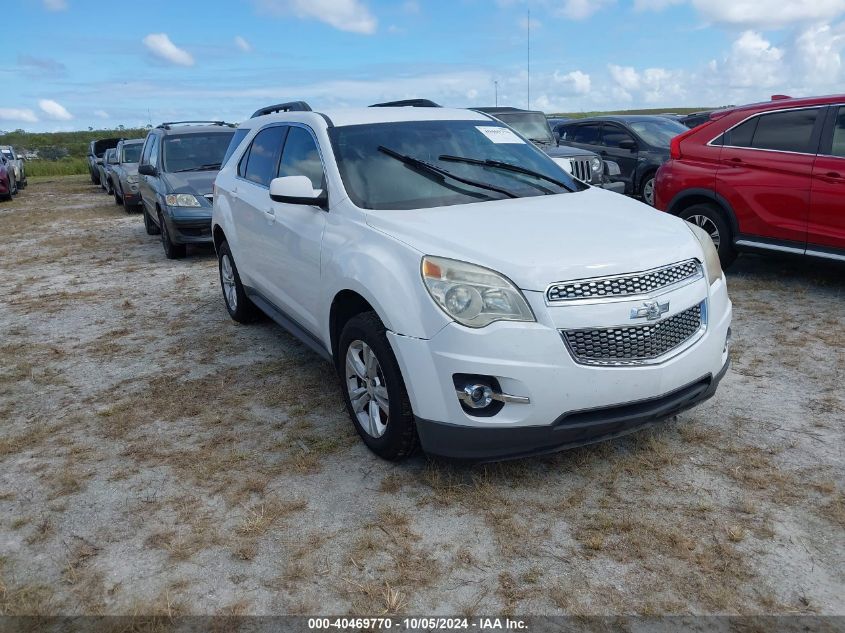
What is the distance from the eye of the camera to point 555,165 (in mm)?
4746

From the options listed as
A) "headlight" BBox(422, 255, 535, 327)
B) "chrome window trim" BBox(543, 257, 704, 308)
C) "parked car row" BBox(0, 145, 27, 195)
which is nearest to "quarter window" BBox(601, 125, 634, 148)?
"chrome window trim" BBox(543, 257, 704, 308)

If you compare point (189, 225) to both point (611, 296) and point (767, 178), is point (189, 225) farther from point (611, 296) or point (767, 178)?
point (611, 296)

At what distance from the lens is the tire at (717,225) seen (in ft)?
23.2

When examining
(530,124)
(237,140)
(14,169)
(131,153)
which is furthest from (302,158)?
(14,169)

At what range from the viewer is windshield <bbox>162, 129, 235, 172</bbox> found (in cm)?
1042

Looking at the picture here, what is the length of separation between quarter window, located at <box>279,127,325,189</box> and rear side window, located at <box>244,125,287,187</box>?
167 mm

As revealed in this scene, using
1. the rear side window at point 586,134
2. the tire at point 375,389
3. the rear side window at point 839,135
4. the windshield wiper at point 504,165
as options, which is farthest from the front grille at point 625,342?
the rear side window at point 586,134

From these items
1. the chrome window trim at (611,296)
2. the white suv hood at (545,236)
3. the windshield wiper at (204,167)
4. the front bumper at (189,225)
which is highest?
the windshield wiper at (204,167)

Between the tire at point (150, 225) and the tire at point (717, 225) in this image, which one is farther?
the tire at point (150, 225)

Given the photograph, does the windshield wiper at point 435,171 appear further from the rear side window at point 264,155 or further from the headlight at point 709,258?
the rear side window at point 264,155

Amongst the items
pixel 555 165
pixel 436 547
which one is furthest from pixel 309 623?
pixel 555 165

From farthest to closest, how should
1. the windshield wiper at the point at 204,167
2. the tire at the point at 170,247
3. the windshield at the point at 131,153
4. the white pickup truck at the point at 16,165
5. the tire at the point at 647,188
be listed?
the white pickup truck at the point at 16,165
the windshield at the point at 131,153
the tire at the point at 647,188
the windshield wiper at the point at 204,167
the tire at the point at 170,247

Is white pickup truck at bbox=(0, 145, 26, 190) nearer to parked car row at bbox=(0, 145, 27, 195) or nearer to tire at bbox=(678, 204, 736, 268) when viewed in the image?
parked car row at bbox=(0, 145, 27, 195)

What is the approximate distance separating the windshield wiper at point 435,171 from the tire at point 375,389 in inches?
42.1
